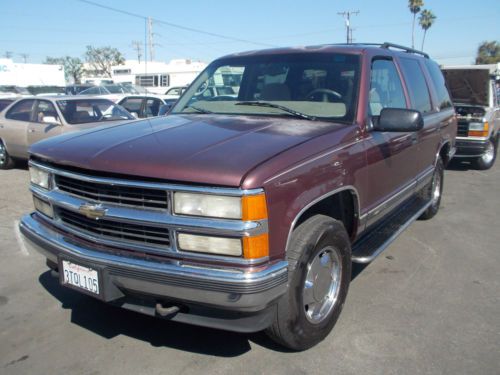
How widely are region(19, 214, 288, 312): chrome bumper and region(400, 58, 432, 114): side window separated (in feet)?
9.60

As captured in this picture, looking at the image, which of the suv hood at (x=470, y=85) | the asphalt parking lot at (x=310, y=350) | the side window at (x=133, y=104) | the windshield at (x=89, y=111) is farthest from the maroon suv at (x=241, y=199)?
the side window at (x=133, y=104)

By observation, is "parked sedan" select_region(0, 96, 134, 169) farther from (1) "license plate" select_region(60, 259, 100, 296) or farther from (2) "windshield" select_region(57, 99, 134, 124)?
(1) "license plate" select_region(60, 259, 100, 296)

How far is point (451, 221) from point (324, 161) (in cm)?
394

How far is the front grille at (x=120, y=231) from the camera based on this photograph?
2547 mm

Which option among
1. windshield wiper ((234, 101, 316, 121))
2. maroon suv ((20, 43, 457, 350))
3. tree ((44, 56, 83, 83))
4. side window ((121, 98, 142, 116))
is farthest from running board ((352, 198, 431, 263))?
tree ((44, 56, 83, 83))

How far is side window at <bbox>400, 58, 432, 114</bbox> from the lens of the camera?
4.67 metres

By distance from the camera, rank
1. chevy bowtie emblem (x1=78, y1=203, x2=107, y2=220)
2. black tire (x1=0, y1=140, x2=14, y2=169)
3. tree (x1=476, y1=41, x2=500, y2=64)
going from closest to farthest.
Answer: chevy bowtie emblem (x1=78, y1=203, x2=107, y2=220)
black tire (x1=0, y1=140, x2=14, y2=169)
tree (x1=476, y1=41, x2=500, y2=64)

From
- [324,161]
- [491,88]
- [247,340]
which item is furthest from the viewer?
[491,88]

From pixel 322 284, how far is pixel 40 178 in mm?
2068

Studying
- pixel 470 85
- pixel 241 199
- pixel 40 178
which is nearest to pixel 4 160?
pixel 40 178

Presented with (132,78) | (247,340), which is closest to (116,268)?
(247,340)

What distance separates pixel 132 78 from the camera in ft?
127

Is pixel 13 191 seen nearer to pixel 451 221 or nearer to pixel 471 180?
pixel 451 221

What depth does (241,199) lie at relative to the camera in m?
2.34
